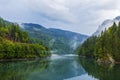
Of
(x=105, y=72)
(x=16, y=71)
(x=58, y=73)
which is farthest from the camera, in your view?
(x=16, y=71)

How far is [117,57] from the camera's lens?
13312cm

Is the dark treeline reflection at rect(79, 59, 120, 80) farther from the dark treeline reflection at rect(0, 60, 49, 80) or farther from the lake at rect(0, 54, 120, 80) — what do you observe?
the dark treeline reflection at rect(0, 60, 49, 80)

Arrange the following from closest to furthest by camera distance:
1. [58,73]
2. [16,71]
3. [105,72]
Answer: [58,73]
[105,72]
[16,71]

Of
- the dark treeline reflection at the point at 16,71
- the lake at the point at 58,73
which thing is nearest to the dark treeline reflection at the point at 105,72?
the lake at the point at 58,73

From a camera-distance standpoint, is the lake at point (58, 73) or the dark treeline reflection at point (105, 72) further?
the dark treeline reflection at point (105, 72)

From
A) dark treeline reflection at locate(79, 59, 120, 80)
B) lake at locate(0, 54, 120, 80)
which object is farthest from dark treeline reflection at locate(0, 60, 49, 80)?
dark treeline reflection at locate(79, 59, 120, 80)

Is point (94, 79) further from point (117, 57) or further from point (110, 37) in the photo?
point (110, 37)

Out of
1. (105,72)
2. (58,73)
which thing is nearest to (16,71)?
(58,73)

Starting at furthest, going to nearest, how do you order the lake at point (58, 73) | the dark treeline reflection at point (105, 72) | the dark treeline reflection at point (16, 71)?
the dark treeline reflection at point (105, 72)
the lake at point (58, 73)
the dark treeline reflection at point (16, 71)

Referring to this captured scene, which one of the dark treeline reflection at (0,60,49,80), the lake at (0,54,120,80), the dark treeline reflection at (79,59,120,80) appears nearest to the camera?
the dark treeline reflection at (0,60,49,80)

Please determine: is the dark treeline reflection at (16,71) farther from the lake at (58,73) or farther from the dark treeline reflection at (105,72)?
the dark treeline reflection at (105,72)

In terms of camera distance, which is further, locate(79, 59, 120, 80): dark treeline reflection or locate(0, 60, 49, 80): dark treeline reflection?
locate(79, 59, 120, 80): dark treeline reflection

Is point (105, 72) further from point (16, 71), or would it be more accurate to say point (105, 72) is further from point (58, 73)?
point (16, 71)

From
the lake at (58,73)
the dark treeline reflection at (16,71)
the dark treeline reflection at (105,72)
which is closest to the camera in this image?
the dark treeline reflection at (16,71)
